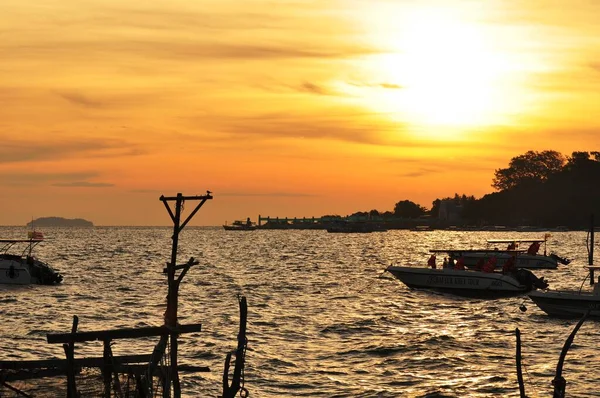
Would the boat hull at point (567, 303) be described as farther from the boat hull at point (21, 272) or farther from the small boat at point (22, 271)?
the boat hull at point (21, 272)

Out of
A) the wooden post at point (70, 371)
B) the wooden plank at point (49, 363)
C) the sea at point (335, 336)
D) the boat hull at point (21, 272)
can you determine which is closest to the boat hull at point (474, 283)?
the sea at point (335, 336)

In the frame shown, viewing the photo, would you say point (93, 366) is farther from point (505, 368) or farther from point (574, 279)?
point (574, 279)

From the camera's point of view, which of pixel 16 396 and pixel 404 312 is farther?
pixel 404 312

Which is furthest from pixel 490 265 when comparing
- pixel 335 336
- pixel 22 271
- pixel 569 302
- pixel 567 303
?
pixel 22 271

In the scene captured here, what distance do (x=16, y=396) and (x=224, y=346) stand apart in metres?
19.1

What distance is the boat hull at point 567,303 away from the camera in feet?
154

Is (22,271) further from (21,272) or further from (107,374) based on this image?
(107,374)

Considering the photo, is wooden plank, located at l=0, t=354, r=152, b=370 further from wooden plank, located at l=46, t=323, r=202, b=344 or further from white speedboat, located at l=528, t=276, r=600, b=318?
white speedboat, located at l=528, t=276, r=600, b=318

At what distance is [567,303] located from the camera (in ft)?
157

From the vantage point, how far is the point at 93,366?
22.0m

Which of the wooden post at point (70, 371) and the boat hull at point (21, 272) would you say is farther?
the boat hull at point (21, 272)

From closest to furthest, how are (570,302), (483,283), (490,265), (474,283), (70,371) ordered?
1. (70,371)
2. (570,302)
3. (483,283)
4. (474,283)
5. (490,265)

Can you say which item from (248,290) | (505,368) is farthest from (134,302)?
(505,368)

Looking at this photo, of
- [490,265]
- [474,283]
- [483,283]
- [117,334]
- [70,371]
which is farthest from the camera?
[490,265]
